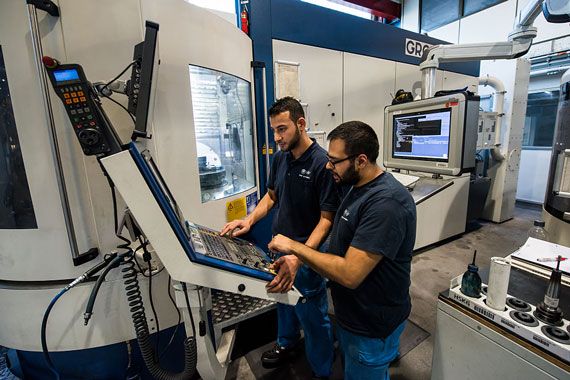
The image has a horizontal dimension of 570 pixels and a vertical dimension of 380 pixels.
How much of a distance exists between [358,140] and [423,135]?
62.4 inches

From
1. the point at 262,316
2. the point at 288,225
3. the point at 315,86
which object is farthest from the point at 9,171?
the point at 315,86

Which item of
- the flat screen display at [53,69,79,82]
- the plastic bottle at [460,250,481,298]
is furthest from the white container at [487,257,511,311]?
the flat screen display at [53,69,79,82]

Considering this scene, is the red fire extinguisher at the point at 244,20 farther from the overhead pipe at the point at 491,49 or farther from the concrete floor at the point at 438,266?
the concrete floor at the point at 438,266

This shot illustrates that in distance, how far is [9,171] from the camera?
1.18 metres

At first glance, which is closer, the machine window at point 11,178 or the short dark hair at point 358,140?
the short dark hair at point 358,140

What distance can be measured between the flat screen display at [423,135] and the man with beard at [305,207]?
1.26m

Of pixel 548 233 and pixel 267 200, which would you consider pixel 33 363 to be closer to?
pixel 267 200

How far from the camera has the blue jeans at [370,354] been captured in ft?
3.37

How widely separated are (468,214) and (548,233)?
208cm

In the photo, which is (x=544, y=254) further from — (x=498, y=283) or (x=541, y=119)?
(x=541, y=119)

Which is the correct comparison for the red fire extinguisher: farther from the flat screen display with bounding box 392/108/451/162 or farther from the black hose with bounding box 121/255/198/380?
the black hose with bounding box 121/255/198/380

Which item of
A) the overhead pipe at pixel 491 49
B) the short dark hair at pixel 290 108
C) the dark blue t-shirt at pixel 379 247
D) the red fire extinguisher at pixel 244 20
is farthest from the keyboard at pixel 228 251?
the overhead pipe at pixel 491 49

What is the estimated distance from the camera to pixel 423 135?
7.45 ft

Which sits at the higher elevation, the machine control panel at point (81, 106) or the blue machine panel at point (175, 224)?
the machine control panel at point (81, 106)
